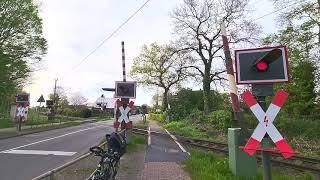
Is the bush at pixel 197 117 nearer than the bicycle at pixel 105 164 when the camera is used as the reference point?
No

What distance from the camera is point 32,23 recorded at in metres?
40.5

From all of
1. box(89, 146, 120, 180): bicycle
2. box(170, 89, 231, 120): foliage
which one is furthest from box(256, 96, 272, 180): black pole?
box(170, 89, 231, 120): foliage

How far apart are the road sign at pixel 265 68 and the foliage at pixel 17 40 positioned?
32.2 m

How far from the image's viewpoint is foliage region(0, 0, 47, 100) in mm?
37312

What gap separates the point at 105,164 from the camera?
8.93m

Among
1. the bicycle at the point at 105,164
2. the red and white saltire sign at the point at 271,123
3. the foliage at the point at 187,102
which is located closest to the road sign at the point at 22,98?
the foliage at the point at 187,102

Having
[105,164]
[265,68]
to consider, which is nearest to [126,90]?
[105,164]

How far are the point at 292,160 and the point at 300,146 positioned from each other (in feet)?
19.7

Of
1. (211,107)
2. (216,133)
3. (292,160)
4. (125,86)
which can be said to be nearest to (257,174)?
(292,160)

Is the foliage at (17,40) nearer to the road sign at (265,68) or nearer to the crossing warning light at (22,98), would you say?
the crossing warning light at (22,98)

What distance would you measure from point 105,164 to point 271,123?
3776mm

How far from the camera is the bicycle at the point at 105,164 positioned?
8.41m

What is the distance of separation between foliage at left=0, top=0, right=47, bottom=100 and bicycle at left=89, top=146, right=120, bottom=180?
95.1 feet

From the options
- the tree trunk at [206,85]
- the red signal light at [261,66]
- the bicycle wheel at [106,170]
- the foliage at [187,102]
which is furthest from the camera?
the foliage at [187,102]
